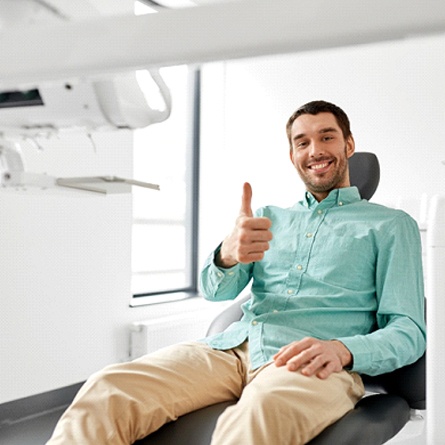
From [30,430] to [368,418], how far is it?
1.69m

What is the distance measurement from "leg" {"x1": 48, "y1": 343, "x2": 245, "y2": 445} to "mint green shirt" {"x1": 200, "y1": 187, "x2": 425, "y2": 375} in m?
0.08

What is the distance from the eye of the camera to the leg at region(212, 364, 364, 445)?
1.11 meters

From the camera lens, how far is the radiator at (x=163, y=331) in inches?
125

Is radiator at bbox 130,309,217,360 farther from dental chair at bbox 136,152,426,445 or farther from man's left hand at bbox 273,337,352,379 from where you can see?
man's left hand at bbox 273,337,352,379

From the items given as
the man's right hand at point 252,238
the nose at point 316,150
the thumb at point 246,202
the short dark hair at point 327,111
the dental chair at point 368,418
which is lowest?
the dental chair at point 368,418

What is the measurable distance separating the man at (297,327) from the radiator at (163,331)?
154cm

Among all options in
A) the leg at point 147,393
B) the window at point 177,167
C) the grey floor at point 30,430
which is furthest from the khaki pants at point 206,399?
the window at point 177,167

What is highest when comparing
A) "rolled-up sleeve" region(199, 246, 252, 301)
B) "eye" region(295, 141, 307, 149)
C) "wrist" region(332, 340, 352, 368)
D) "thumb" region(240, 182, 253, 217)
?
"eye" region(295, 141, 307, 149)

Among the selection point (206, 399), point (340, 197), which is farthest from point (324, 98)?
point (206, 399)

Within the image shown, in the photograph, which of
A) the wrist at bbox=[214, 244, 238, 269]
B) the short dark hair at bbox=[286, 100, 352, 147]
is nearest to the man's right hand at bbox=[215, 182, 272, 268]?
the wrist at bbox=[214, 244, 238, 269]

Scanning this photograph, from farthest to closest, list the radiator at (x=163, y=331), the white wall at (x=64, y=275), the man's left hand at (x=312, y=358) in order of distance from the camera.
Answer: the radiator at (x=163, y=331) → the white wall at (x=64, y=275) → the man's left hand at (x=312, y=358)

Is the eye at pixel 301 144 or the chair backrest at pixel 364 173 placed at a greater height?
the eye at pixel 301 144

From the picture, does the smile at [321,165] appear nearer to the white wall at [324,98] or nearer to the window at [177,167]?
the white wall at [324,98]

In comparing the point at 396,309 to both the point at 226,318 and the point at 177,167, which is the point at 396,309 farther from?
the point at 177,167
